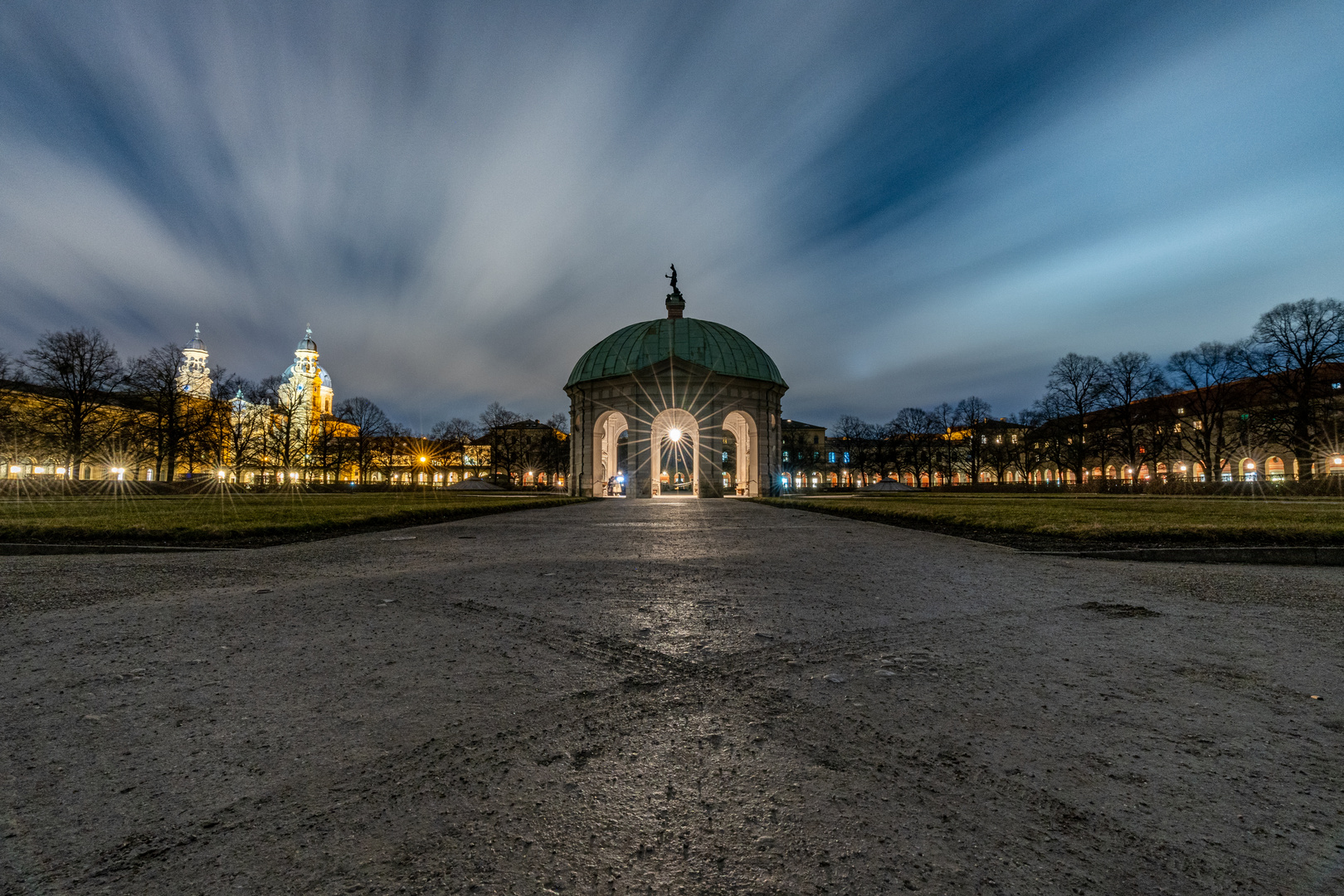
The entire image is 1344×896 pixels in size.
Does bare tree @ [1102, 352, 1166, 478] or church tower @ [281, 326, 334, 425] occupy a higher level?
church tower @ [281, 326, 334, 425]

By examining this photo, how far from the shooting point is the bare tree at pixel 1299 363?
37375mm

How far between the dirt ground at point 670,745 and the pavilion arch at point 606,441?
126 ft

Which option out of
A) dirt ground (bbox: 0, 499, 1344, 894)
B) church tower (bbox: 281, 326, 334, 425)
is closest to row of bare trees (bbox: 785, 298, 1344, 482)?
dirt ground (bbox: 0, 499, 1344, 894)

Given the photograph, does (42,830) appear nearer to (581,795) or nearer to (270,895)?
(270,895)

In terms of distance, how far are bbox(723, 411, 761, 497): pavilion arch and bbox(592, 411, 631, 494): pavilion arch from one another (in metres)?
8.86

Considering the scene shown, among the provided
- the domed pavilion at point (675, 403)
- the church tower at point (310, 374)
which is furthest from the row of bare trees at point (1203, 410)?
the church tower at point (310, 374)

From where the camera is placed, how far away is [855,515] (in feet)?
65.9

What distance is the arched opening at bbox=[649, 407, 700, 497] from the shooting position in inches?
1688

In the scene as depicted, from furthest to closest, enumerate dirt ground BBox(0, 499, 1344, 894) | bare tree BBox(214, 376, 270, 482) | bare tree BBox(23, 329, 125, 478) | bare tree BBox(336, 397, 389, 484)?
bare tree BBox(336, 397, 389, 484) → bare tree BBox(214, 376, 270, 482) → bare tree BBox(23, 329, 125, 478) → dirt ground BBox(0, 499, 1344, 894)

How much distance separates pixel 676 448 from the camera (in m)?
64.4

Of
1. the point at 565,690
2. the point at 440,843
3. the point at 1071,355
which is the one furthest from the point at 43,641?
the point at 1071,355

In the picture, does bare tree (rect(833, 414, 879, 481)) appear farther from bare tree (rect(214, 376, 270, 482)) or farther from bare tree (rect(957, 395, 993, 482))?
bare tree (rect(214, 376, 270, 482))

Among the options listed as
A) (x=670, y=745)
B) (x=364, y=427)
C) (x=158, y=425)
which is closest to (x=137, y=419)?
(x=158, y=425)

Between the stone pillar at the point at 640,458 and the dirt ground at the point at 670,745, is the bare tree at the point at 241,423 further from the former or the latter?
the dirt ground at the point at 670,745
